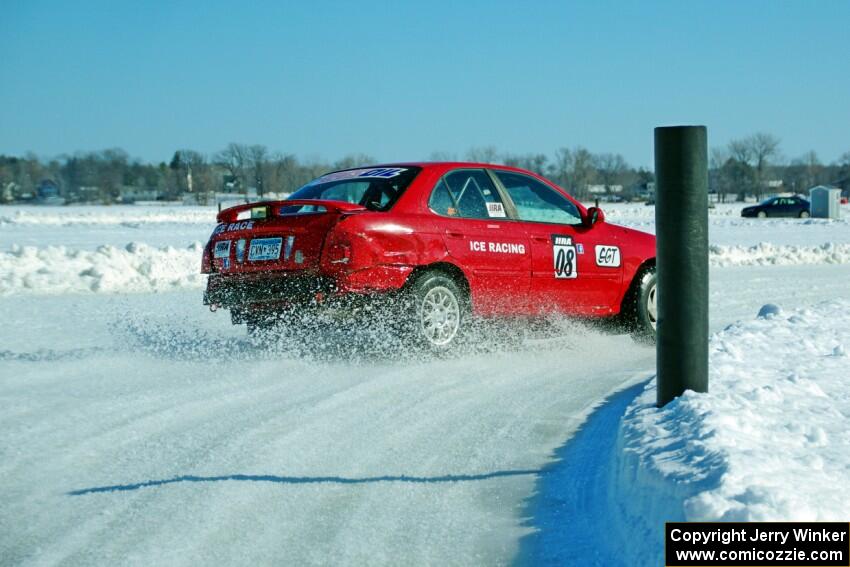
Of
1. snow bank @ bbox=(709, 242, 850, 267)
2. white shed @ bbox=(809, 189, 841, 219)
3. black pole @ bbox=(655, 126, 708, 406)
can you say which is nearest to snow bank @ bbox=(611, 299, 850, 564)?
black pole @ bbox=(655, 126, 708, 406)

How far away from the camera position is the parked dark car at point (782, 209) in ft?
168

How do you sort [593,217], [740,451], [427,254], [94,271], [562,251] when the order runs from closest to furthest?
[740,451] → [427,254] → [562,251] → [593,217] → [94,271]

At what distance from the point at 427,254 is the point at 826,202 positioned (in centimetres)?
4483

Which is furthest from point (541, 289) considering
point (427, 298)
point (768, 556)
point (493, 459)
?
point (768, 556)

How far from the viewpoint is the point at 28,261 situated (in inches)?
501

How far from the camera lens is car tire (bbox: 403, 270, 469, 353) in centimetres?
627

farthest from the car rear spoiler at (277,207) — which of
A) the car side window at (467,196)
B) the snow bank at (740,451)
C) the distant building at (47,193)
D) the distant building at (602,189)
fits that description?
the distant building at (602,189)

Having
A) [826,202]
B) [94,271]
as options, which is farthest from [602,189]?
[94,271]

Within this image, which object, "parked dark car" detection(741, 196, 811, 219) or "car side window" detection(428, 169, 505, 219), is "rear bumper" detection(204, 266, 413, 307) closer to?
"car side window" detection(428, 169, 505, 219)

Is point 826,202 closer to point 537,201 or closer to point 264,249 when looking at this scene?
point 537,201

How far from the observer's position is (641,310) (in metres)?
7.79

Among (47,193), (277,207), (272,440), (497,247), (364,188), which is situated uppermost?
(47,193)

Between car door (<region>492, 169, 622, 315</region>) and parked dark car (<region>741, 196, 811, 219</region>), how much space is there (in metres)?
46.7

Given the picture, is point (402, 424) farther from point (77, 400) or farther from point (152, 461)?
point (77, 400)
